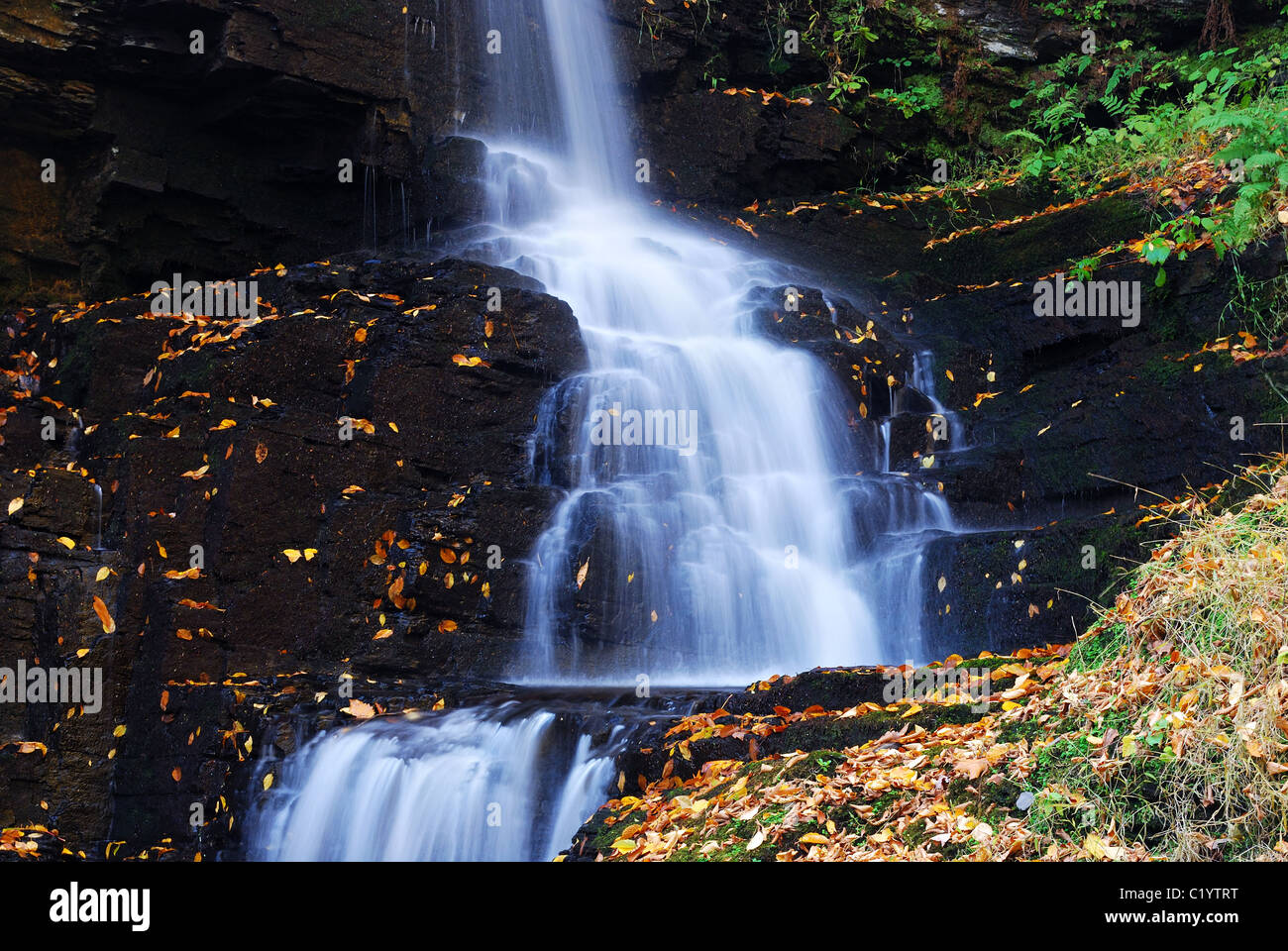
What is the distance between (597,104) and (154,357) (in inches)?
283

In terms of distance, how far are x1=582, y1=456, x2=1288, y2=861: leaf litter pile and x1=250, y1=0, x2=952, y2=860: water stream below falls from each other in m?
1.02

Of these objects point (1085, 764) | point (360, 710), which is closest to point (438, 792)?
point (360, 710)

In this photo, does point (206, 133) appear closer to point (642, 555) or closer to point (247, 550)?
point (247, 550)

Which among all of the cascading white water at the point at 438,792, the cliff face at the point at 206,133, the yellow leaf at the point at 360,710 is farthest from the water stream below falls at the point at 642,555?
the cliff face at the point at 206,133

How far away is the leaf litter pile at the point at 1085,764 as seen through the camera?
12.2ft

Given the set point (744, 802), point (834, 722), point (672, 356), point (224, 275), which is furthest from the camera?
point (224, 275)

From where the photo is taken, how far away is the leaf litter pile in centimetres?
371

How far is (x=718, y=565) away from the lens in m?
7.84

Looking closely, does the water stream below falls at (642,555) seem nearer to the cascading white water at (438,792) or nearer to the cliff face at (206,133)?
the cascading white water at (438,792)

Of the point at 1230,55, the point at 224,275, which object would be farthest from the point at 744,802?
the point at 1230,55

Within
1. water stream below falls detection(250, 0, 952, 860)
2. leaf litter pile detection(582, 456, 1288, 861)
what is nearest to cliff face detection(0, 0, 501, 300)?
water stream below falls detection(250, 0, 952, 860)

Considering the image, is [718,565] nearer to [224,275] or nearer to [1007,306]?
[1007,306]

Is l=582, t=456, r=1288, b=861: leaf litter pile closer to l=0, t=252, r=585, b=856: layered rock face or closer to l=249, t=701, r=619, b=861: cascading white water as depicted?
l=249, t=701, r=619, b=861: cascading white water

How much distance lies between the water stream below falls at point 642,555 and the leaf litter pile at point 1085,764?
3.35ft
